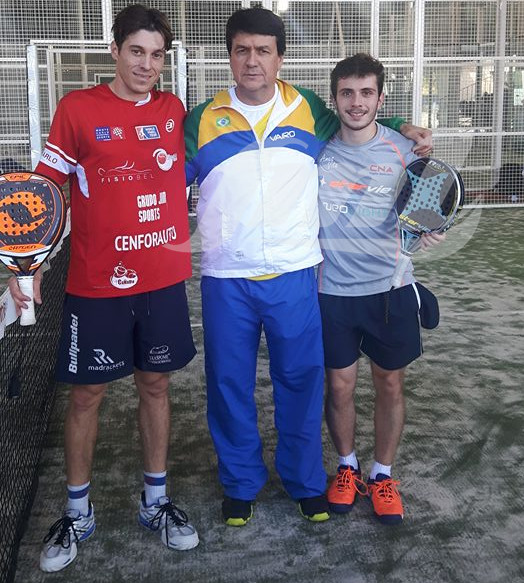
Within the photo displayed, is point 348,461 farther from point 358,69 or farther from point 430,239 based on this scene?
point 358,69

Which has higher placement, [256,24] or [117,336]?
[256,24]

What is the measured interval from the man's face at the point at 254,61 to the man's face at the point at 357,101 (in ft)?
0.77

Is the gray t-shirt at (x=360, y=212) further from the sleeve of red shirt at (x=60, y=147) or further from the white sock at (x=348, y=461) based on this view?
the sleeve of red shirt at (x=60, y=147)

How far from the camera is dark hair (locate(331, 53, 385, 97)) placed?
7.74 feet

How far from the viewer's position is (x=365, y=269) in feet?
8.02

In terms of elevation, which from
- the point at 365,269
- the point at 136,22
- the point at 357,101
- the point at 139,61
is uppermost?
the point at 136,22

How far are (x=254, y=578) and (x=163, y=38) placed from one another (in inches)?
62.2

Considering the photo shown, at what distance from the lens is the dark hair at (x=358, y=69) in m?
2.36

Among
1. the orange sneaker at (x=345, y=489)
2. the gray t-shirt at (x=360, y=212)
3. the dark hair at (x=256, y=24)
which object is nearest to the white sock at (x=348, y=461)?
the orange sneaker at (x=345, y=489)

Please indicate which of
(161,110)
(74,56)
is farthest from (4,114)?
(161,110)

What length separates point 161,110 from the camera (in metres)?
2.27

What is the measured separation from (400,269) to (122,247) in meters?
0.84

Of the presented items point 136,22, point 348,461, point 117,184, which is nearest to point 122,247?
point 117,184

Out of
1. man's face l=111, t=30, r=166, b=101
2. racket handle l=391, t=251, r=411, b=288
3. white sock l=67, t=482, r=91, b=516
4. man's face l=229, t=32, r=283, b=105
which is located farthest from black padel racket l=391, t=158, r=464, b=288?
white sock l=67, t=482, r=91, b=516
